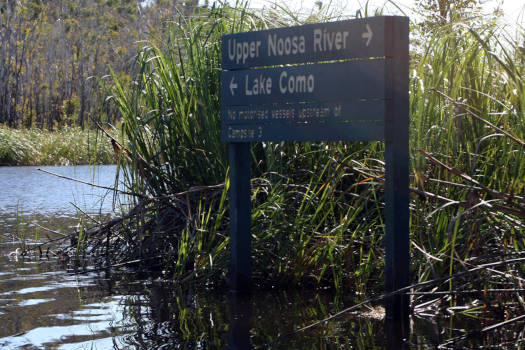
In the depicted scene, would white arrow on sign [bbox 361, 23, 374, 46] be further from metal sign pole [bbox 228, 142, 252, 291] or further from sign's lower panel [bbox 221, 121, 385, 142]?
metal sign pole [bbox 228, 142, 252, 291]

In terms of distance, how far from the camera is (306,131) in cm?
500

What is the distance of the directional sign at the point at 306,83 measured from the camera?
461 centimetres

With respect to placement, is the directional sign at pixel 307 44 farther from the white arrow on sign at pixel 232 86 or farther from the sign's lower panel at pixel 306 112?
the sign's lower panel at pixel 306 112

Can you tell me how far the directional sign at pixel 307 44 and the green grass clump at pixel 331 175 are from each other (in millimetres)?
563

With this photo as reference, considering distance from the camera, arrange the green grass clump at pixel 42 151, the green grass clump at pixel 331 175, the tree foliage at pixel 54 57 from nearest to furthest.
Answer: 1. the green grass clump at pixel 331 175
2. the green grass clump at pixel 42 151
3. the tree foliage at pixel 54 57

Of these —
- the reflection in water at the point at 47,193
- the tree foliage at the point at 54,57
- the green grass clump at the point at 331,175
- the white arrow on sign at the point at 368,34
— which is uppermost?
the tree foliage at the point at 54,57

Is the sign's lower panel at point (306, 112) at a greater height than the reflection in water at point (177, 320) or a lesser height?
greater

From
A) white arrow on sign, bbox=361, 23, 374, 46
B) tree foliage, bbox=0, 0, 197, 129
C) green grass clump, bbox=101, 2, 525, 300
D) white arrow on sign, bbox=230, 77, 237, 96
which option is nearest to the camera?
white arrow on sign, bbox=361, 23, 374, 46

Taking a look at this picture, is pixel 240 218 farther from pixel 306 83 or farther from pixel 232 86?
pixel 306 83

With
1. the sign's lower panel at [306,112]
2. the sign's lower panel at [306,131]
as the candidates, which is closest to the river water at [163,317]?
the sign's lower panel at [306,131]

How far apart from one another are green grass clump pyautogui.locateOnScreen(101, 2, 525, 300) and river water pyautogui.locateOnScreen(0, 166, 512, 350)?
13.3 inches

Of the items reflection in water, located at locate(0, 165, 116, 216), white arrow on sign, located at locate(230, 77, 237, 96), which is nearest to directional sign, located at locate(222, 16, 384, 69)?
white arrow on sign, located at locate(230, 77, 237, 96)

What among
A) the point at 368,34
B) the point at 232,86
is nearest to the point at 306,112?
the point at 368,34

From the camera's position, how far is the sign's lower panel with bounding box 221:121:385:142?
459cm
